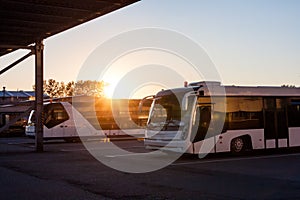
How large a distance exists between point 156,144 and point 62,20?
6218 millimetres

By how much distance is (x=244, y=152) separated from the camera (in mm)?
19500

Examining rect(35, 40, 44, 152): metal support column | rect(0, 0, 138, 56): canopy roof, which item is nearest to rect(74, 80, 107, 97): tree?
rect(35, 40, 44, 152): metal support column

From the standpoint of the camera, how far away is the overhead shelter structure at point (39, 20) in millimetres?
16438

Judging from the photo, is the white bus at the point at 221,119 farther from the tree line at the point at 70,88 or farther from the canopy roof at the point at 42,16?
the tree line at the point at 70,88

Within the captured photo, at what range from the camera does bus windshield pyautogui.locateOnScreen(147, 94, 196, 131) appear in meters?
17.5

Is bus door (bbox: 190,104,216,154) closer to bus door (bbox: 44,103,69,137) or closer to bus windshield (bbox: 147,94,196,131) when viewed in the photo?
bus windshield (bbox: 147,94,196,131)

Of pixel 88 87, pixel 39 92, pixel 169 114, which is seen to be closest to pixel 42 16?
pixel 39 92

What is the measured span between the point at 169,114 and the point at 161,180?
6080 millimetres

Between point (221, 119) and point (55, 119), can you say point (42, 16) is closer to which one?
point (221, 119)

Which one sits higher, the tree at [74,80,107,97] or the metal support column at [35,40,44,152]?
the tree at [74,80,107,97]

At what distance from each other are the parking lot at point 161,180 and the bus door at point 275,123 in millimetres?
2042

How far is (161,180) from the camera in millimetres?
12266

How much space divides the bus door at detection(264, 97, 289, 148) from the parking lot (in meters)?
2.04

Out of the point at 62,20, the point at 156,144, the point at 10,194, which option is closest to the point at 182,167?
the point at 156,144
